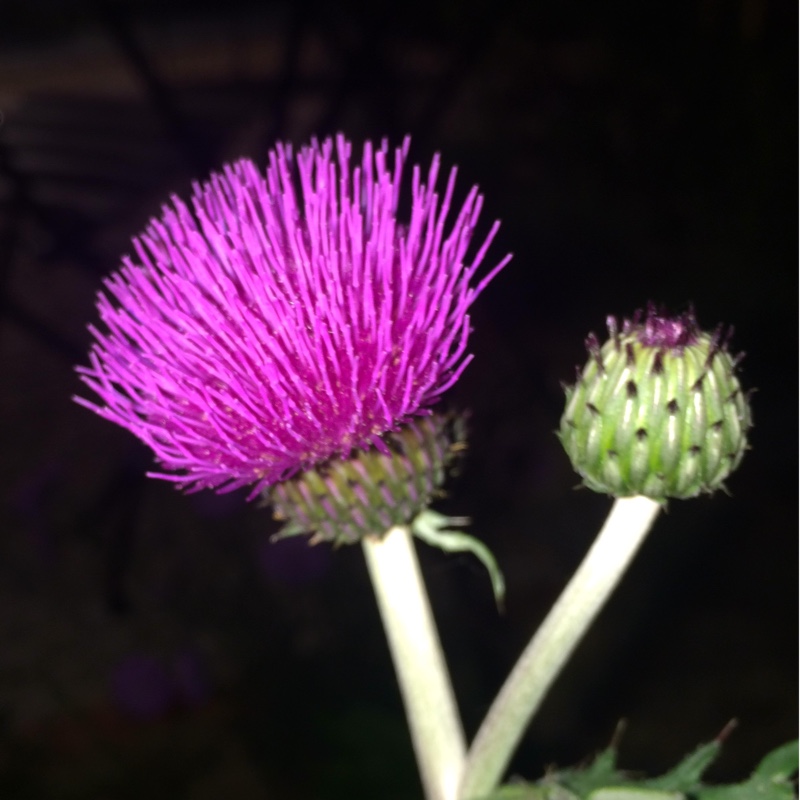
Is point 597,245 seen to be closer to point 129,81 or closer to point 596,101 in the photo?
point 596,101

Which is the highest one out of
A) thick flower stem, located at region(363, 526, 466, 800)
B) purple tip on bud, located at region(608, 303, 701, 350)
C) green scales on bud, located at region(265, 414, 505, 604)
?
purple tip on bud, located at region(608, 303, 701, 350)

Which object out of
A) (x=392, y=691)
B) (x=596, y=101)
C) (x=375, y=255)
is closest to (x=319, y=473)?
(x=375, y=255)

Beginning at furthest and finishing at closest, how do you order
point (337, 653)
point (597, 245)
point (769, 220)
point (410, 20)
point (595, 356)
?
point (410, 20) → point (597, 245) → point (769, 220) → point (337, 653) → point (595, 356)

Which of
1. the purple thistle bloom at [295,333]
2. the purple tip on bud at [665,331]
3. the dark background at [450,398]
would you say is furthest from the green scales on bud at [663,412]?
the dark background at [450,398]

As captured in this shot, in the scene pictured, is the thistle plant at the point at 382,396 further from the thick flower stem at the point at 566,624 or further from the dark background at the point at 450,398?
the dark background at the point at 450,398

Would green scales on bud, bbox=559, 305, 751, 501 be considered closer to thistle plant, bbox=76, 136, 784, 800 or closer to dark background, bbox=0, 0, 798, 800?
thistle plant, bbox=76, 136, 784, 800

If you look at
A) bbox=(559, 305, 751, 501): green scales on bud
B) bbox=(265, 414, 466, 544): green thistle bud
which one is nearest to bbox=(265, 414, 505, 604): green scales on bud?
bbox=(265, 414, 466, 544): green thistle bud

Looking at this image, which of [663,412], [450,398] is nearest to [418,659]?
[663,412]

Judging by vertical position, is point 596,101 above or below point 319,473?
above
